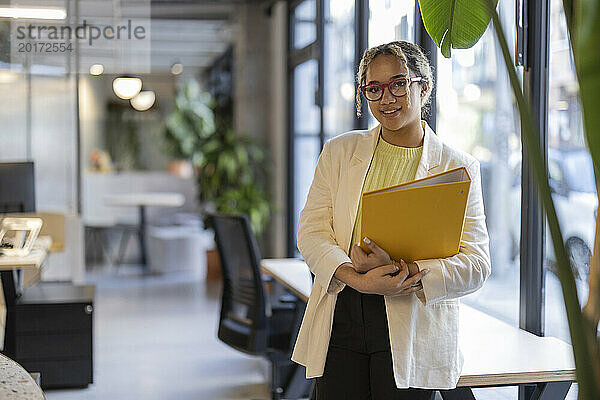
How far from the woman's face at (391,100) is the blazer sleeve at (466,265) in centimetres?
25

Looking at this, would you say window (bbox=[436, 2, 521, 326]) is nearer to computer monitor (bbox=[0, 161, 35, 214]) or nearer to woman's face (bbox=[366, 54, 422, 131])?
woman's face (bbox=[366, 54, 422, 131])

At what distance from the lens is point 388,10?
4426mm

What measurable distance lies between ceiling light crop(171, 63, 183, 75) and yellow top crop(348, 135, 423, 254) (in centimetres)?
499

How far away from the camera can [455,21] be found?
83.4 inches

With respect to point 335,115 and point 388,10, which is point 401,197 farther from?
point 335,115

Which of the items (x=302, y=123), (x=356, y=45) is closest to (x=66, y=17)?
(x=356, y=45)

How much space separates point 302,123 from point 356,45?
8.48 ft

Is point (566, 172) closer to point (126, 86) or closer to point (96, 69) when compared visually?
point (96, 69)

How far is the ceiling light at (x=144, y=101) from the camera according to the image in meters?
8.00

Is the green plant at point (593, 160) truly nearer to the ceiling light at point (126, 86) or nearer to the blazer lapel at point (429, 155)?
the blazer lapel at point (429, 155)

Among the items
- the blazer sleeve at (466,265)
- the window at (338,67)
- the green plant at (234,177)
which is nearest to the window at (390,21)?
the window at (338,67)

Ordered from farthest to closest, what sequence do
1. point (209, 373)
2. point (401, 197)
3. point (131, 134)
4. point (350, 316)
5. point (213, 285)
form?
point (131, 134) → point (213, 285) → point (209, 373) → point (350, 316) → point (401, 197)

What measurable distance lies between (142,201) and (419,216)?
658cm

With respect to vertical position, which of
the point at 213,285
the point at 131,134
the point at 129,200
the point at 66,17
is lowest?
the point at 213,285
